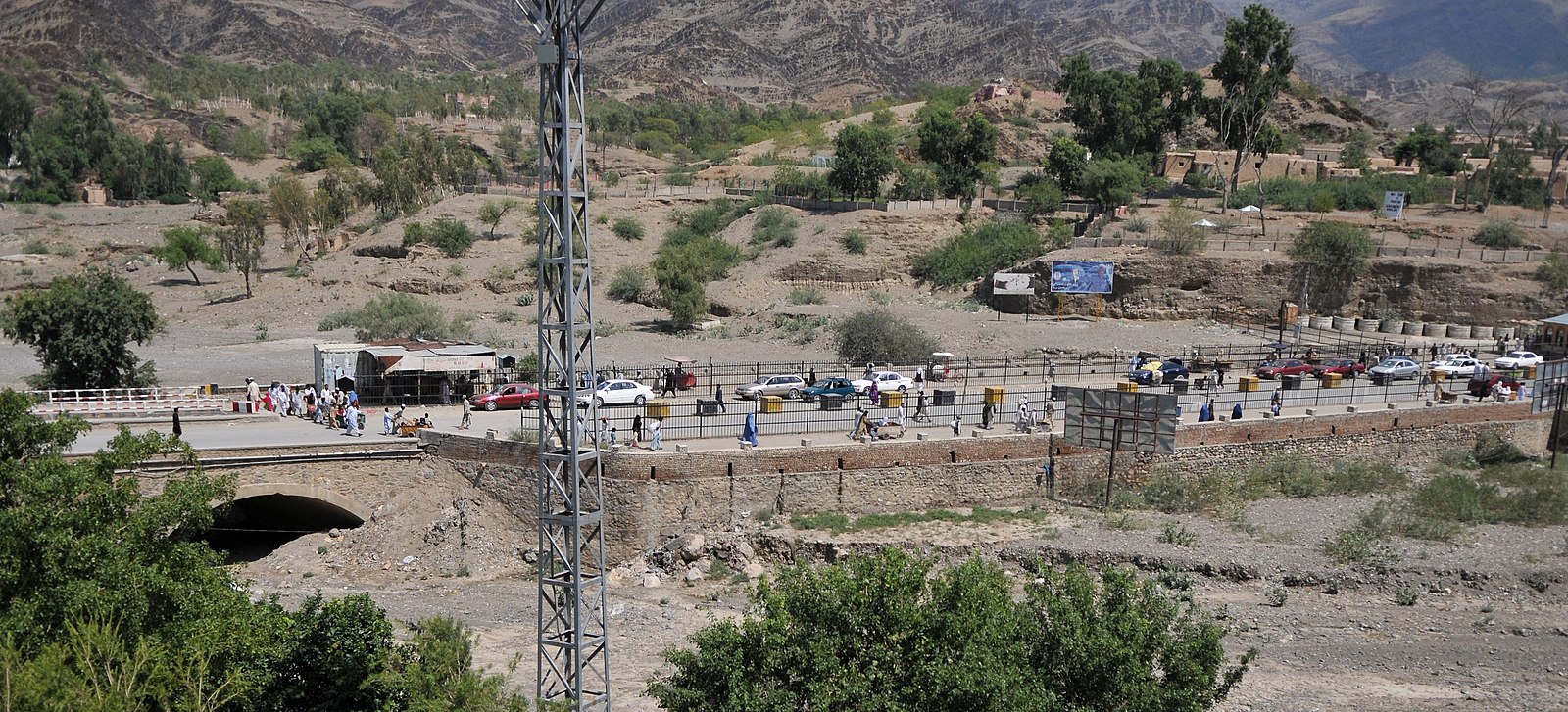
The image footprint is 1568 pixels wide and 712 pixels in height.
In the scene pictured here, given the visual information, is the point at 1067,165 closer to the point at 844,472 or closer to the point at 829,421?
the point at 829,421

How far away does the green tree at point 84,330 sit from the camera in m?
31.5

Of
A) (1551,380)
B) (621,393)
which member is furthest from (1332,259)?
(621,393)

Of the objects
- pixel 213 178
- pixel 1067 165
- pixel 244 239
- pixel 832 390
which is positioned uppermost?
pixel 1067 165

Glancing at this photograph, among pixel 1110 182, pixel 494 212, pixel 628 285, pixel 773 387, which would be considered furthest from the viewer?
pixel 494 212

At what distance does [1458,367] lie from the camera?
3822 centimetres

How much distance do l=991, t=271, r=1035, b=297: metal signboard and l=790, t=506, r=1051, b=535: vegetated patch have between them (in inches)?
874

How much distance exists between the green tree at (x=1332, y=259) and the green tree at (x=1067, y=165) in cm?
1370

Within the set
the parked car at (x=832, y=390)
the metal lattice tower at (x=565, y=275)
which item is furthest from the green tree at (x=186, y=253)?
the metal lattice tower at (x=565, y=275)

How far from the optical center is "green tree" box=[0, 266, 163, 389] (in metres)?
31.5

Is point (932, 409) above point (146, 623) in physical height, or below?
above

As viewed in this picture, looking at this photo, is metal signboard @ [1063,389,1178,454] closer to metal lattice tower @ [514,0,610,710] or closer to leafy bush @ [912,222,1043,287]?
metal lattice tower @ [514,0,610,710]

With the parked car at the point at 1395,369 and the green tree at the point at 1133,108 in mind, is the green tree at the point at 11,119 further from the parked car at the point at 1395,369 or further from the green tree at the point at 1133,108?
the parked car at the point at 1395,369

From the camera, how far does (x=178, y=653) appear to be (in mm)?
12867

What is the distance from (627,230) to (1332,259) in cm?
3128
